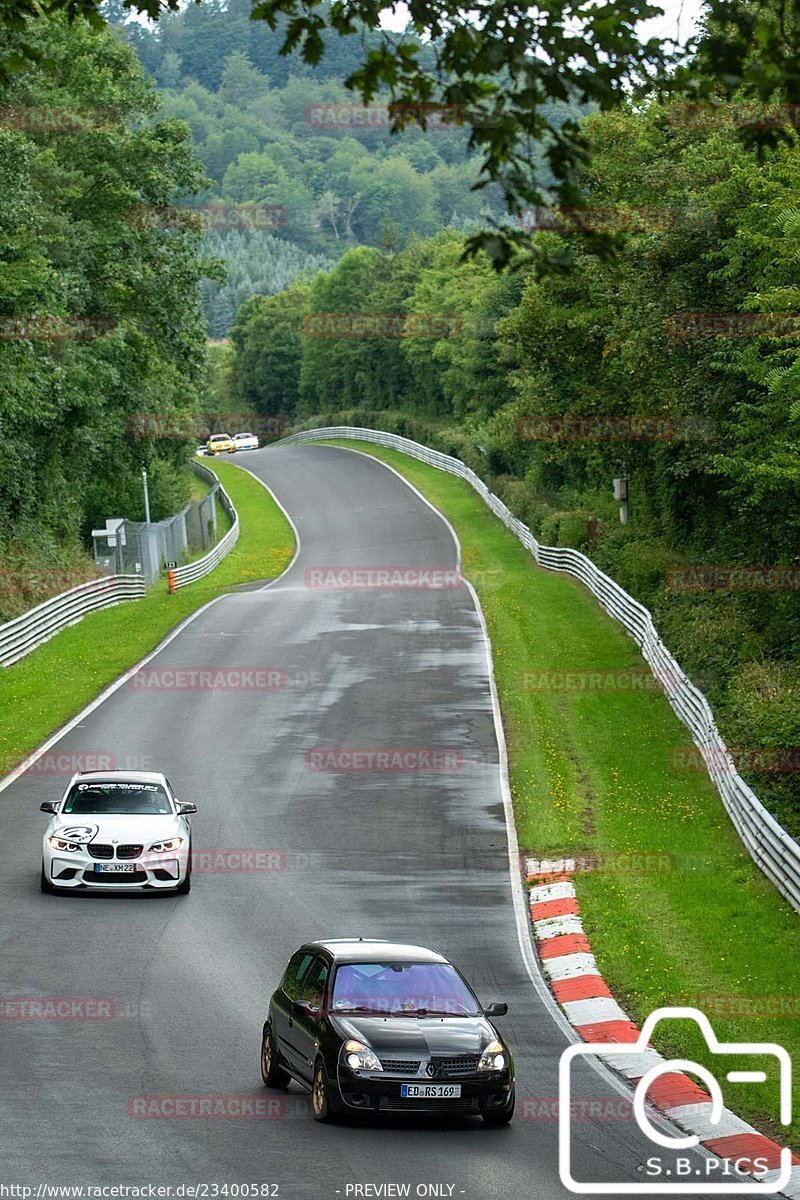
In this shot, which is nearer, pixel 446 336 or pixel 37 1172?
pixel 37 1172

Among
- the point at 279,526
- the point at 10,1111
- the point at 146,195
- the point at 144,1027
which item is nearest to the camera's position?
the point at 10,1111

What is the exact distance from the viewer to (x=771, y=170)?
3275cm

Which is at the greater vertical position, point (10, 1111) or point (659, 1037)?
point (10, 1111)

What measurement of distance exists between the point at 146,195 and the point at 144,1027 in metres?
45.5

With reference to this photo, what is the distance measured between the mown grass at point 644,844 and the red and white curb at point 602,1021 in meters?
0.22

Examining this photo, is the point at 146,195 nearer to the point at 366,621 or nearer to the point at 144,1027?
the point at 366,621

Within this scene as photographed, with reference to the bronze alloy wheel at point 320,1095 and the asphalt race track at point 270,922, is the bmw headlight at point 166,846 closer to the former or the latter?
the asphalt race track at point 270,922

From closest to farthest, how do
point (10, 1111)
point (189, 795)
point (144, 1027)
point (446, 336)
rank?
point (10, 1111) → point (144, 1027) → point (189, 795) → point (446, 336)

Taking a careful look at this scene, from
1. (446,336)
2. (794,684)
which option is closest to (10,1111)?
(794,684)
